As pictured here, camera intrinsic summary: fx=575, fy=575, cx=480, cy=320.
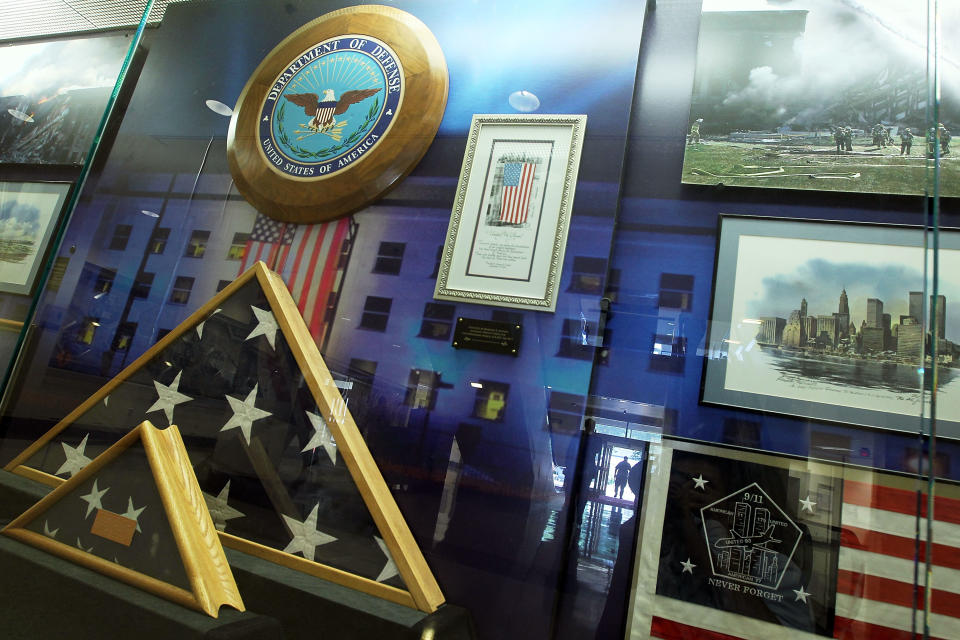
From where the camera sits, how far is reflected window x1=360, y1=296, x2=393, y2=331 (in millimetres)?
1684

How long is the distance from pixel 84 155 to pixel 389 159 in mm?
982

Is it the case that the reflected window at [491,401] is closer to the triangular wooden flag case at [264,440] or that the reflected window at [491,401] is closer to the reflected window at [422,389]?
the reflected window at [422,389]

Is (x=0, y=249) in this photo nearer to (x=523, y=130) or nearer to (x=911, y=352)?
(x=523, y=130)

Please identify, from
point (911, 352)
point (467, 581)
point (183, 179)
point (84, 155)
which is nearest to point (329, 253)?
point (183, 179)

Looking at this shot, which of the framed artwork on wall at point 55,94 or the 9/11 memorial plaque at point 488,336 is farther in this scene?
the framed artwork on wall at point 55,94

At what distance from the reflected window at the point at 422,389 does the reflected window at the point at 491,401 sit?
12cm

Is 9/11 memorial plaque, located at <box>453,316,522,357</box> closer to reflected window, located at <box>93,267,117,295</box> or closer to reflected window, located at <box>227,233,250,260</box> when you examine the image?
reflected window, located at <box>227,233,250,260</box>

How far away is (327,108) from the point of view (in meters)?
2.00

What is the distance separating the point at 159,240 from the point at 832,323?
2.08 meters

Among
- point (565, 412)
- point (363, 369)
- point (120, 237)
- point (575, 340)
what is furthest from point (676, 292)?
point (120, 237)

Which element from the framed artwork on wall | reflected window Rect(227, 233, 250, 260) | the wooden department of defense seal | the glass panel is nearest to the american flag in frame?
the glass panel

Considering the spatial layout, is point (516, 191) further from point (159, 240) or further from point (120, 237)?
point (120, 237)

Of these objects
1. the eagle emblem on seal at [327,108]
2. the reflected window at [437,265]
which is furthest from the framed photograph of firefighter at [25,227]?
the reflected window at [437,265]

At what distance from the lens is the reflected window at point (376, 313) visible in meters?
1.68
